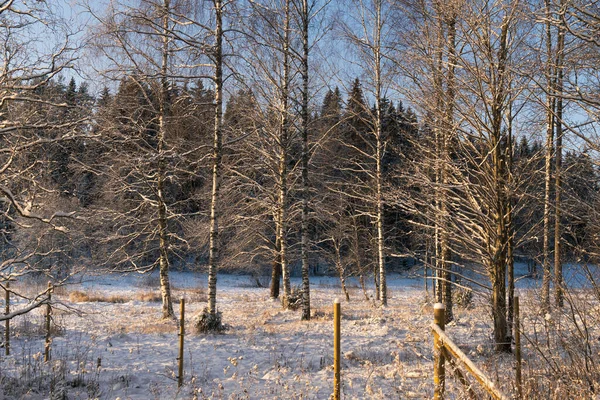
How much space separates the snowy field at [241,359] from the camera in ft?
17.9

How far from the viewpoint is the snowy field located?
17.9ft

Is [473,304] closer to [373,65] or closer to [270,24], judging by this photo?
[373,65]

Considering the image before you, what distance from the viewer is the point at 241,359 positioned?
279 inches

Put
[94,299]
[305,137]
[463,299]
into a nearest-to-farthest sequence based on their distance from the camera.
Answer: [305,137] → [463,299] → [94,299]

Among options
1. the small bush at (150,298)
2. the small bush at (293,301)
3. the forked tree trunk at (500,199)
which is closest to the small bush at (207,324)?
the small bush at (293,301)

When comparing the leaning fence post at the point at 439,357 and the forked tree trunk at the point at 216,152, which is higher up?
the forked tree trunk at the point at 216,152

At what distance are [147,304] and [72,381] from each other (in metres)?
10.6

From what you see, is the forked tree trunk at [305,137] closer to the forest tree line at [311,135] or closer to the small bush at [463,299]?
the forest tree line at [311,135]

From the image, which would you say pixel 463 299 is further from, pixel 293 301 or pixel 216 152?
pixel 216 152

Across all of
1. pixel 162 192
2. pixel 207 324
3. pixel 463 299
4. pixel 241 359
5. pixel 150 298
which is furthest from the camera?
pixel 150 298

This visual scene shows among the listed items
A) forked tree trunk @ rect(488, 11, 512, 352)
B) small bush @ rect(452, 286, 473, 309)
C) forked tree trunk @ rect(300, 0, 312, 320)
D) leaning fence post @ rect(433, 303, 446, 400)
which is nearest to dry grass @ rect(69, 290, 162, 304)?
forked tree trunk @ rect(300, 0, 312, 320)

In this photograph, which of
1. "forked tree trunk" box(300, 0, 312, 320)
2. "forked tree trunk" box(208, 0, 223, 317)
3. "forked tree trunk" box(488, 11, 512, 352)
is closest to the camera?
"forked tree trunk" box(488, 11, 512, 352)

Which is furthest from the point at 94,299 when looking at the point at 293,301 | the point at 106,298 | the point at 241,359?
the point at 241,359

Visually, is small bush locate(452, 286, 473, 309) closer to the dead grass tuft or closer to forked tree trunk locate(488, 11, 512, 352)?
forked tree trunk locate(488, 11, 512, 352)
